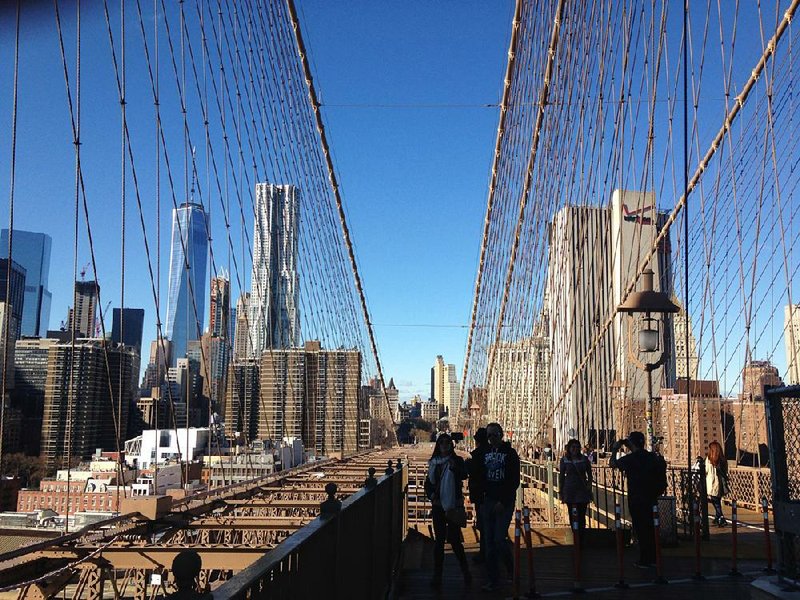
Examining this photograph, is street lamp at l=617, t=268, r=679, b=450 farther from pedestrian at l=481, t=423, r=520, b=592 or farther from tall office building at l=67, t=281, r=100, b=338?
tall office building at l=67, t=281, r=100, b=338

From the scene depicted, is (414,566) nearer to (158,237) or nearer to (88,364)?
(158,237)

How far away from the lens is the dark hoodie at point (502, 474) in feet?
17.3

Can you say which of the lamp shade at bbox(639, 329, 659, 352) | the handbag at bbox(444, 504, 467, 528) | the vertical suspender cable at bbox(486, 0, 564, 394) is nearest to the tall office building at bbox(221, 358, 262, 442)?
the vertical suspender cable at bbox(486, 0, 564, 394)

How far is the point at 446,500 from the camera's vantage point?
5.33 m

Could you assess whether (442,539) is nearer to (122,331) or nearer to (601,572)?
(601,572)

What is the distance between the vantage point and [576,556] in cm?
524

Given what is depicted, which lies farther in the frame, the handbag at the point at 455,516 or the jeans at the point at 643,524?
the jeans at the point at 643,524

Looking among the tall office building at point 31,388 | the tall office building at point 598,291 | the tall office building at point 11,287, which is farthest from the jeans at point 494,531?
the tall office building at point 31,388

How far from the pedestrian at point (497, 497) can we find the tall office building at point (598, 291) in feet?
22.9

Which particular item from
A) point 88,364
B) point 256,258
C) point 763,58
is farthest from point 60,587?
point 256,258

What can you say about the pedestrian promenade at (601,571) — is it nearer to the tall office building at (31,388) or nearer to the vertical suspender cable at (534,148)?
the vertical suspender cable at (534,148)

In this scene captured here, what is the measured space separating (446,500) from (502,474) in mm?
426

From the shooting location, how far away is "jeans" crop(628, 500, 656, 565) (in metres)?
5.82

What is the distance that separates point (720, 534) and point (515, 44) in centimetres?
1173
